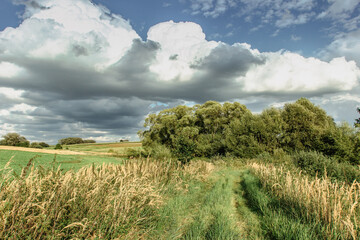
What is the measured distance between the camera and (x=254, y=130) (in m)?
34.6

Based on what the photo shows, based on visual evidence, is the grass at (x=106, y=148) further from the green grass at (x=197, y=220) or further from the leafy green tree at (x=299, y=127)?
the green grass at (x=197, y=220)

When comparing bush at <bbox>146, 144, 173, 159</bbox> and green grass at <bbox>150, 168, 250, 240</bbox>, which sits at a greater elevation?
bush at <bbox>146, 144, 173, 159</bbox>

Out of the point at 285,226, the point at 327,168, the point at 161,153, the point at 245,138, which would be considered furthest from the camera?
the point at 245,138

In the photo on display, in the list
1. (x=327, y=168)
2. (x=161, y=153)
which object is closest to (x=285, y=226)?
(x=327, y=168)

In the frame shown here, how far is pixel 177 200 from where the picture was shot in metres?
6.98

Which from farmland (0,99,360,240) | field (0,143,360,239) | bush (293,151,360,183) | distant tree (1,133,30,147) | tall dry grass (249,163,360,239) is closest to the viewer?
field (0,143,360,239)

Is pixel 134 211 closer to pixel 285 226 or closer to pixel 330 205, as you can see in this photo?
pixel 285 226

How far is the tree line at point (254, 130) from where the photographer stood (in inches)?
1129

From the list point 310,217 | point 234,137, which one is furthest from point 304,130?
point 310,217

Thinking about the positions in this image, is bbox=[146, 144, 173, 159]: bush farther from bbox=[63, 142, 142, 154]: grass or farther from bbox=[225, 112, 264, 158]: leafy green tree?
bbox=[63, 142, 142, 154]: grass

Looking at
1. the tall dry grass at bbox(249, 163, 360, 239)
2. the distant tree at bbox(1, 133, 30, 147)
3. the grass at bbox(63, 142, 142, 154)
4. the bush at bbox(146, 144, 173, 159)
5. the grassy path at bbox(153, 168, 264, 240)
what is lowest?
the grass at bbox(63, 142, 142, 154)

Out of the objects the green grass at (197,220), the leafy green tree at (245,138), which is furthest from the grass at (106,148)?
the green grass at (197,220)

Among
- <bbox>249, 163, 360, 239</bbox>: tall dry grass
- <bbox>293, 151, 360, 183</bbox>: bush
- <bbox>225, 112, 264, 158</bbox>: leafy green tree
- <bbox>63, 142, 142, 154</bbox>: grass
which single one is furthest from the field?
<bbox>63, 142, 142, 154</bbox>: grass

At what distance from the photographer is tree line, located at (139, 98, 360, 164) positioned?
1129 inches
